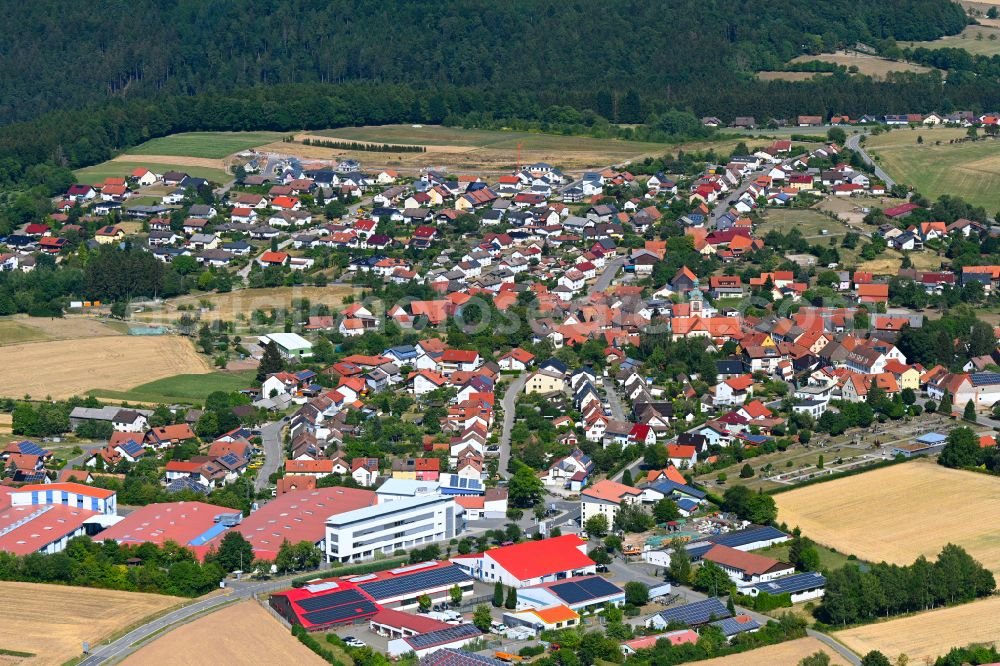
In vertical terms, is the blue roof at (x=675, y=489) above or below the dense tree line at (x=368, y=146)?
below

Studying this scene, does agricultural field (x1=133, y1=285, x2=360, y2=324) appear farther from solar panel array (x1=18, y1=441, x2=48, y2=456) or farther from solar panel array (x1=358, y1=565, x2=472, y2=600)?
solar panel array (x1=358, y1=565, x2=472, y2=600)

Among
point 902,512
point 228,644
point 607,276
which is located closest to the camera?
point 228,644

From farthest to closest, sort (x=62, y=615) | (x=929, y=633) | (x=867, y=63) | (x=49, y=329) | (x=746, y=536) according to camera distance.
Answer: (x=867, y=63) < (x=49, y=329) < (x=746, y=536) < (x=62, y=615) < (x=929, y=633)

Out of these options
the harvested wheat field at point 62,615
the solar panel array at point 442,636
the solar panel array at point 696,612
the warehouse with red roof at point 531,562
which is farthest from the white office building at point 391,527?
the solar panel array at point 696,612

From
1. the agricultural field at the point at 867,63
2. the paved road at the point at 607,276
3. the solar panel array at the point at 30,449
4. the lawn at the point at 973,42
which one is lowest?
the solar panel array at the point at 30,449

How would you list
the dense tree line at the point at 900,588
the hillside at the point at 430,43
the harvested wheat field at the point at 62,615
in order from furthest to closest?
the hillside at the point at 430,43, the dense tree line at the point at 900,588, the harvested wheat field at the point at 62,615

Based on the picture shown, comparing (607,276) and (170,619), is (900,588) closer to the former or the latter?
(170,619)

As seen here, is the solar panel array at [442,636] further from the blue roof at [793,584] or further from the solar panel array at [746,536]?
the solar panel array at [746,536]

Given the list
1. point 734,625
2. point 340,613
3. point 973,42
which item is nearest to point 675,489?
point 734,625
